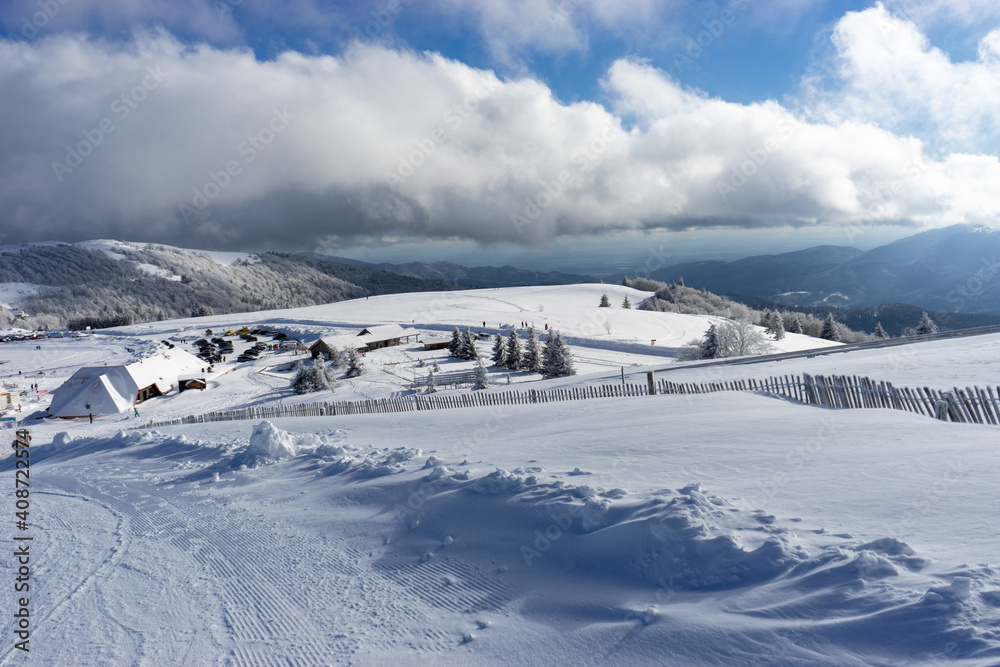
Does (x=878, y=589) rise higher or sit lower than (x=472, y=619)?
higher

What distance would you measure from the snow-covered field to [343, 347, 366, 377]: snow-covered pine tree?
34.2 meters

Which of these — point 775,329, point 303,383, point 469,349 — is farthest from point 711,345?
point 303,383

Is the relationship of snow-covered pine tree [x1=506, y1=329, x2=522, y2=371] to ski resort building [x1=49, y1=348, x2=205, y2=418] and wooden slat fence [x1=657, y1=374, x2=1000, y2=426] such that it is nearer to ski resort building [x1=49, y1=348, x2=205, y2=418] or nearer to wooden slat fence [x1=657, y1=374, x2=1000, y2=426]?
ski resort building [x1=49, y1=348, x2=205, y2=418]

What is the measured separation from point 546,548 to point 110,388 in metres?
43.9

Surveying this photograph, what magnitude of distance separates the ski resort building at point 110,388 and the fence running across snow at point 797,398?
2006 centimetres

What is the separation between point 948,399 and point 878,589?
8.22 meters

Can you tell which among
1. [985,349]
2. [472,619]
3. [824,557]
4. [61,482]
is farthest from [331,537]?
[985,349]

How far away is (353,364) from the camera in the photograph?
4597cm

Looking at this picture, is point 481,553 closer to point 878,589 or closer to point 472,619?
point 472,619

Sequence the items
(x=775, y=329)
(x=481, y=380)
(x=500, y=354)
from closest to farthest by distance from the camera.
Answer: (x=481, y=380), (x=500, y=354), (x=775, y=329)

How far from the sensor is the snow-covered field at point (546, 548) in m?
3.57

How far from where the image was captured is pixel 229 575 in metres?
5.69


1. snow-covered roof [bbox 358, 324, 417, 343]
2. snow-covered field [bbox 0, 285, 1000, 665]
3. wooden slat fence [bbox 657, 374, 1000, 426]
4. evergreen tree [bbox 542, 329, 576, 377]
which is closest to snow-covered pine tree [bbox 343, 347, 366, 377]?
snow-covered roof [bbox 358, 324, 417, 343]

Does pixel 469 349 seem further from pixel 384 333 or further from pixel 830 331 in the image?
pixel 830 331
